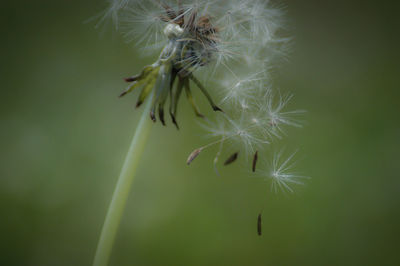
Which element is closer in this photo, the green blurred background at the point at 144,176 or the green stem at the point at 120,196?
the green stem at the point at 120,196

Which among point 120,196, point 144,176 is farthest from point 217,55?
point 144,176

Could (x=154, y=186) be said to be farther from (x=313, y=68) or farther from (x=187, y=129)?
(x=313, y=68)

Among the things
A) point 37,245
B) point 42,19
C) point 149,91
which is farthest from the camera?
point 42,19

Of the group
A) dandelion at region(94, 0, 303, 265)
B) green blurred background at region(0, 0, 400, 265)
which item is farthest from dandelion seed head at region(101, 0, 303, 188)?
green blurred background at region(0, 0, 400, 265)

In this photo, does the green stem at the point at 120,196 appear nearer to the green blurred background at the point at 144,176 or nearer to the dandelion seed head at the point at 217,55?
the dandelion seed head at the point at 217,55

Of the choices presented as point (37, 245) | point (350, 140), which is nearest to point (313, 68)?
point (350, 140)

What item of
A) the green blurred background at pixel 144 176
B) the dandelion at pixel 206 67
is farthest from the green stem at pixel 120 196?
the green blurred background at pixel 144 176
